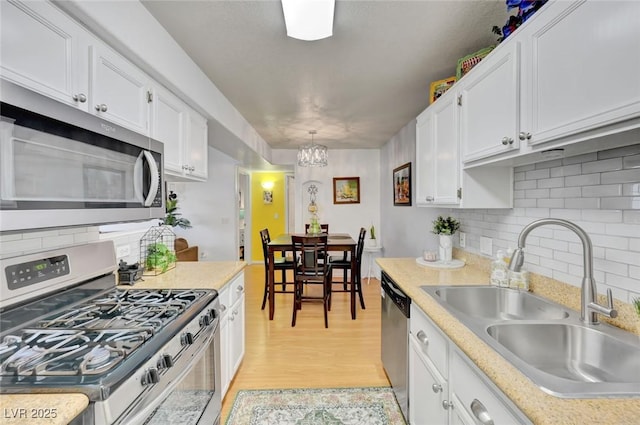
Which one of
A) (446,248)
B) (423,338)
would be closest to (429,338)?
(423,338)

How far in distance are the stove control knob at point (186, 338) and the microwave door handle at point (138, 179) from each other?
2.03ft

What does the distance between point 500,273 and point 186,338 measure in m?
1.62

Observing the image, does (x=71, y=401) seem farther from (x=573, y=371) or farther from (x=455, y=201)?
(x=455, y=201)

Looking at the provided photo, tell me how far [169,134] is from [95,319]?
3.87ft

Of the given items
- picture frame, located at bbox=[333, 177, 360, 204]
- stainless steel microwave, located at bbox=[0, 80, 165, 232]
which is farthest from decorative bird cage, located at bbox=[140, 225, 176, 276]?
picture frame, located at bbox=[333, 177, 360, 204]

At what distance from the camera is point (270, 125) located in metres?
3.76

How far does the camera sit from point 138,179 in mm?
1305

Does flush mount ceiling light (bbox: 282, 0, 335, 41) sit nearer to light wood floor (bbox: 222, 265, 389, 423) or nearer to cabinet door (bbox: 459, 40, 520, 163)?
cabinet door (bbox: 459, 40, 520, 163)

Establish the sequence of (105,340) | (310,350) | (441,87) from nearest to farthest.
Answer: (105,340) < (441,87) < (310,350)

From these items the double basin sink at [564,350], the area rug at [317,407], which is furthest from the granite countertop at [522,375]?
the area rug at [317,407]

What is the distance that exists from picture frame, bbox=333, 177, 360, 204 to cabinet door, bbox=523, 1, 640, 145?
13.6 ft

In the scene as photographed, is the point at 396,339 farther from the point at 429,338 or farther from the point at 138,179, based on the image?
the point at 138,179

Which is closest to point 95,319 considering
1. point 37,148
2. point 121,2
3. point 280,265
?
point 37,148

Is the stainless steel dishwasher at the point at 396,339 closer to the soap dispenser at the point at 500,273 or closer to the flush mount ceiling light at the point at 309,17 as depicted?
the soap dispenser at the point at 500,273
